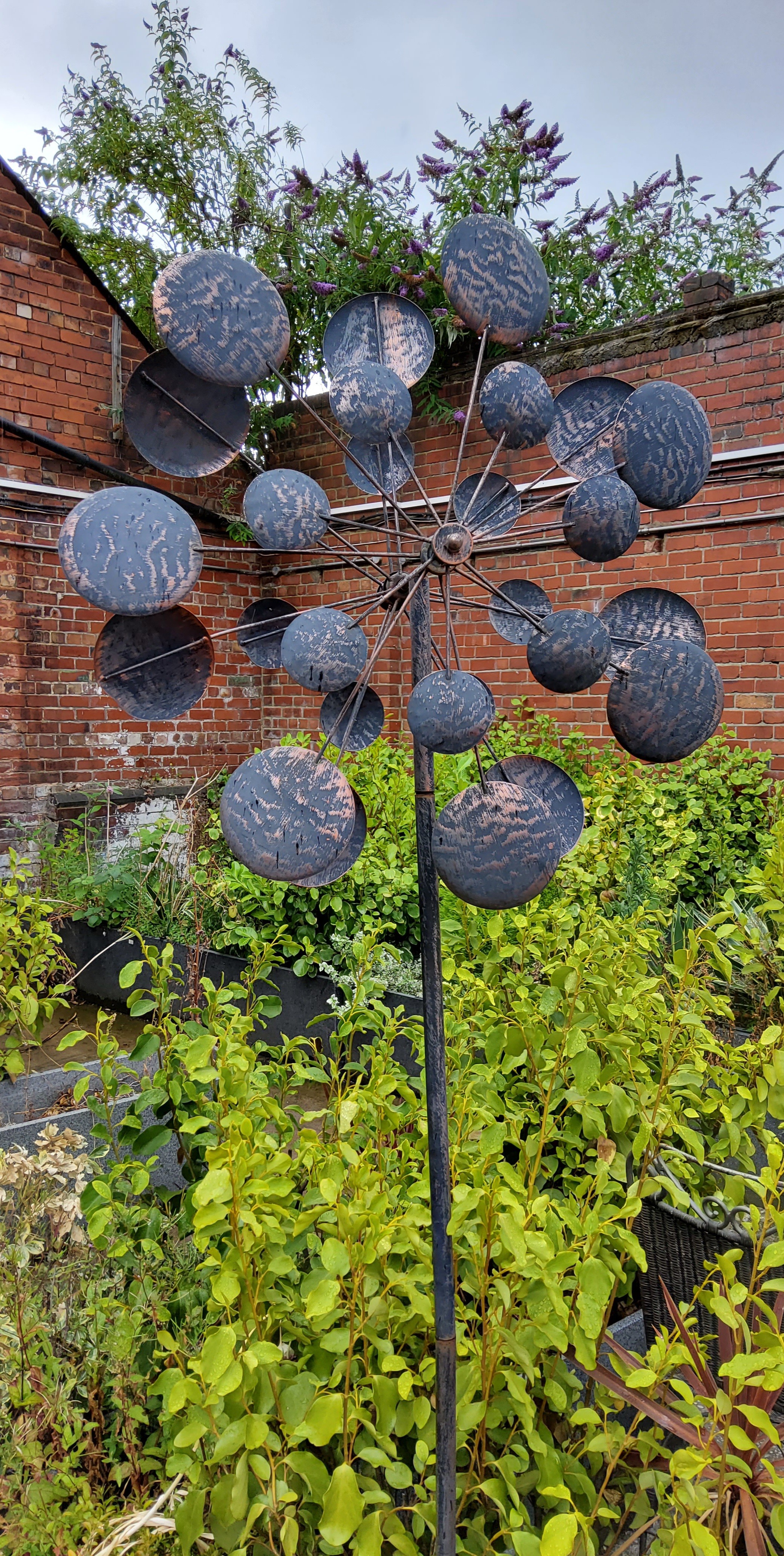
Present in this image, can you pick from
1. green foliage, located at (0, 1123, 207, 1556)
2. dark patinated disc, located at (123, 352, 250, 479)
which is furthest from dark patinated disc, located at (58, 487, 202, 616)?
green foliage, located at (0, 1123, 207, 1556)

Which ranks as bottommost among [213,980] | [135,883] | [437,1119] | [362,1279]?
[213,980]

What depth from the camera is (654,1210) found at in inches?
65.0

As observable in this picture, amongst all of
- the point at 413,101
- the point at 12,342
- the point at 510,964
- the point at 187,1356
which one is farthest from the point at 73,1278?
the point at 413,101

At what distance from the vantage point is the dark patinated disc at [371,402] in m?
0.81

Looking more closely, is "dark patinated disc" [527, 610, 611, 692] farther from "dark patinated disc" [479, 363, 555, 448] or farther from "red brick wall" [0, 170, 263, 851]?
"red brick wall" [0, 170, 263, 851]

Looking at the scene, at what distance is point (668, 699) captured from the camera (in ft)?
2.65

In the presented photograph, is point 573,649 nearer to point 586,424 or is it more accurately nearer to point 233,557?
point 586,424

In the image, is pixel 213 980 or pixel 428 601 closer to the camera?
pixel 428 601

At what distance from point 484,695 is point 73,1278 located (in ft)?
4.15

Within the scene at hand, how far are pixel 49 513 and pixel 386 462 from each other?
169 inches

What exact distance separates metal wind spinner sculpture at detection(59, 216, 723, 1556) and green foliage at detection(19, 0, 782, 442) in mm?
3749

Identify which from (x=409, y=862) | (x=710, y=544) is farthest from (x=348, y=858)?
(x=710, y=544)

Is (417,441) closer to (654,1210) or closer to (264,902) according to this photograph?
(264,902)

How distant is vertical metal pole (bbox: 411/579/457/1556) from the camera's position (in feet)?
2.77
